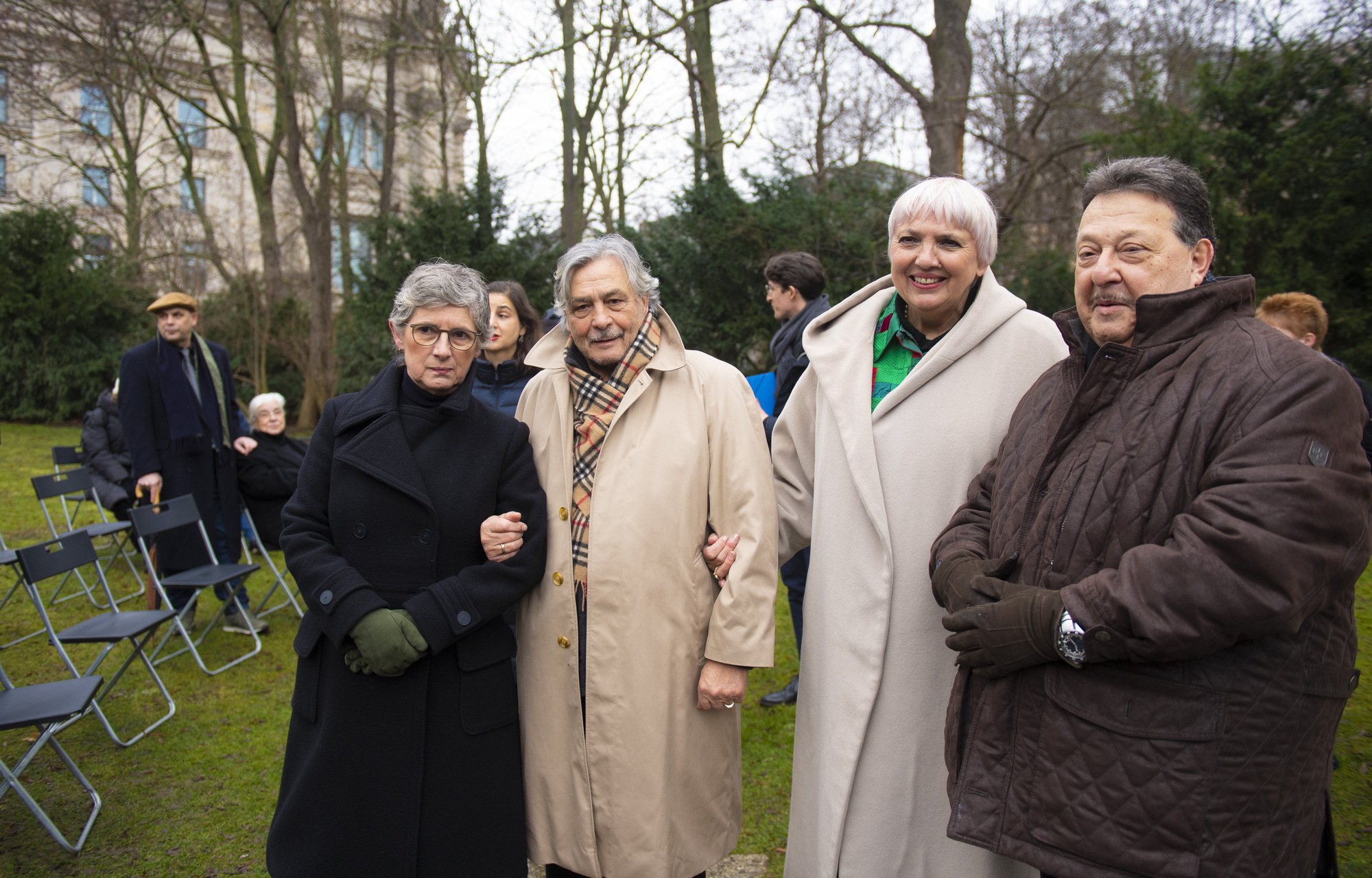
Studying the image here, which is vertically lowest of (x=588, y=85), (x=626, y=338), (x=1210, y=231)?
(x=626, y=338)

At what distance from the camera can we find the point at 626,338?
2350 mm

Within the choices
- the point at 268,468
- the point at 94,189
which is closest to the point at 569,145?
the point at 268,468

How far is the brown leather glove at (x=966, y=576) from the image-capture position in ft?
5.58

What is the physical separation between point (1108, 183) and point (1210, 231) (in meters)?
0.22

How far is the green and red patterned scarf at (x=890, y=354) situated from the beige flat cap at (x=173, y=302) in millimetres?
4621

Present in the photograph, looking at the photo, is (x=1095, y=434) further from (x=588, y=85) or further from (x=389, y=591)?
(x=588, y=85)

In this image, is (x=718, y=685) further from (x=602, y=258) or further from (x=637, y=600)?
(x=602, y=258)

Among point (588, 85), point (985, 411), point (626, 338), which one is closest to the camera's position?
point (985, 411)

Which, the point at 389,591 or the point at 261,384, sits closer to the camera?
the point at 389,591

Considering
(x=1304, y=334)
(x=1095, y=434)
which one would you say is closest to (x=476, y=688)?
(x=1095, y=434)

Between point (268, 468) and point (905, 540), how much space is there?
5.17m

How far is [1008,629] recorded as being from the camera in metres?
1.59

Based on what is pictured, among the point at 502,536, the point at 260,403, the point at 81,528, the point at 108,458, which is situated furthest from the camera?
the point at 108,458

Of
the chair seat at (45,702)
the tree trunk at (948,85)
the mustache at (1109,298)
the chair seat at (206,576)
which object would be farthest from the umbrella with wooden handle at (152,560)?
the tree trunk at (948,85)
